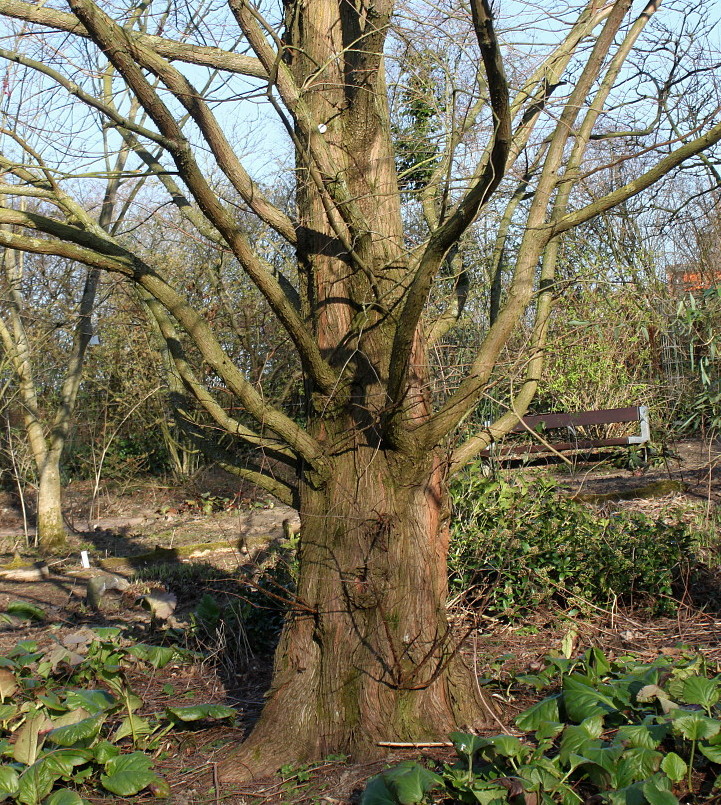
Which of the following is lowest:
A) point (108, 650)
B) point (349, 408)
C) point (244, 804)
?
point (244, 804)

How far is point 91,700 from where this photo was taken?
144 inches

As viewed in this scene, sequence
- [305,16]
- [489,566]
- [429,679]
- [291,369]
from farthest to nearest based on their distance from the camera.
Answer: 1. [291,369]
2. [489,566]
3. [305,16]
4. [429,679]

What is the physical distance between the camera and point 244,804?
3.02m

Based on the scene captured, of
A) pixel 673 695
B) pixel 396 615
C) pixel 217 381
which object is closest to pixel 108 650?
pixel 396 615

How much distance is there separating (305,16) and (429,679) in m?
3.10

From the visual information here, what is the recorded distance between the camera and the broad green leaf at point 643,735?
2654mm

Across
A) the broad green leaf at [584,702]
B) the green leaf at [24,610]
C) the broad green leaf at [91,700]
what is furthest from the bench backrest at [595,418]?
the broad green leaf at [91,700]

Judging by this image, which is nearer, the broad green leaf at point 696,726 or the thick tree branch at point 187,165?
the broad green leaf at point 696,726

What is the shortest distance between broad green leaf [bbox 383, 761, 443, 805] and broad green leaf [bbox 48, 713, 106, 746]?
4.38ft

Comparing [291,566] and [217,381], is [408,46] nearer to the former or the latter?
[291,566]

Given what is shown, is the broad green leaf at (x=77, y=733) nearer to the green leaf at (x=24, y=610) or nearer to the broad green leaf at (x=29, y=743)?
the broad green leaf at (x=29, y=743)

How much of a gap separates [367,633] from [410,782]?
859mm

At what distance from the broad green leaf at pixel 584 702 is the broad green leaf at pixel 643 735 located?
5.7 inches

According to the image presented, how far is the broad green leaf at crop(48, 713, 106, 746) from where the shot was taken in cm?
315
